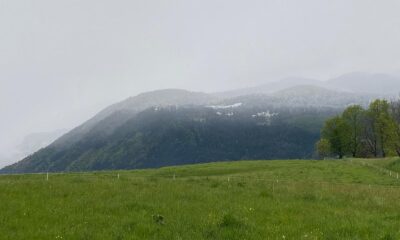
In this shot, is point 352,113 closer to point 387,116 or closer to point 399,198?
point 387,116

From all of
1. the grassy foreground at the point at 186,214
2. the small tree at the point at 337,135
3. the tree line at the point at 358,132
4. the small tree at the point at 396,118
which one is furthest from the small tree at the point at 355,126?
the grassy foreground at the point at 186,214

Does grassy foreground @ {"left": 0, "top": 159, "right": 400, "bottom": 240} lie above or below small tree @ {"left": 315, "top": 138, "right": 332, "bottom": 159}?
above

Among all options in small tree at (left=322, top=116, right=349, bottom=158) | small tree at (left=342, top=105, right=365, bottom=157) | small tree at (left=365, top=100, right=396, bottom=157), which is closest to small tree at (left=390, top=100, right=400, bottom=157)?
small tree at (left=365, top=100, right=396, bottom=157)

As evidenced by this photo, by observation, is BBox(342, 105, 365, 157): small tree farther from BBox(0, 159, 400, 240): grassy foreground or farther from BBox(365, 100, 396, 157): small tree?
BBox(0, 159, 400, 240): grassy foreground

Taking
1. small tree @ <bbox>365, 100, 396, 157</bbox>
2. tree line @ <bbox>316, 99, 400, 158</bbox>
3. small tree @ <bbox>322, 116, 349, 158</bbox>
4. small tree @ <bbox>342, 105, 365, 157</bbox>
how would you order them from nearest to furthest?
small tree @ <bbox>365, 100, 396, 157</bbox>
tree line @ <bbox>316, 99, 400, 158</bbox>
small tree @ <bbox>322, 116, 349, 158</bbox>
small tree @ <bbox>342, 105, 365, 157</bbox>

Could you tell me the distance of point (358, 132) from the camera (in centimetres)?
13562

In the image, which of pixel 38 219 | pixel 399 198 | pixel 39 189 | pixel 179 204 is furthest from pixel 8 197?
pixel 399 198

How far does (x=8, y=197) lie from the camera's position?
2095cm

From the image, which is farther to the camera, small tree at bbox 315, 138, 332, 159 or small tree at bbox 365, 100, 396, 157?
small tree at bbox 315, 138, 332, 159

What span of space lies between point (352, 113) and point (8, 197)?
130247 millimetres

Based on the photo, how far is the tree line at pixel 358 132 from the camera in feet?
423

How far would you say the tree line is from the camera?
423 feet

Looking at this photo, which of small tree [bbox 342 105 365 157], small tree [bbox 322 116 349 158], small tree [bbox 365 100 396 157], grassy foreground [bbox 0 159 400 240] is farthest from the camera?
small tree [bbox 342 105 365 157]

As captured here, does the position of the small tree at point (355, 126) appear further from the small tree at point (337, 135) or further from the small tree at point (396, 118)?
the small tree at point (396, 118)
